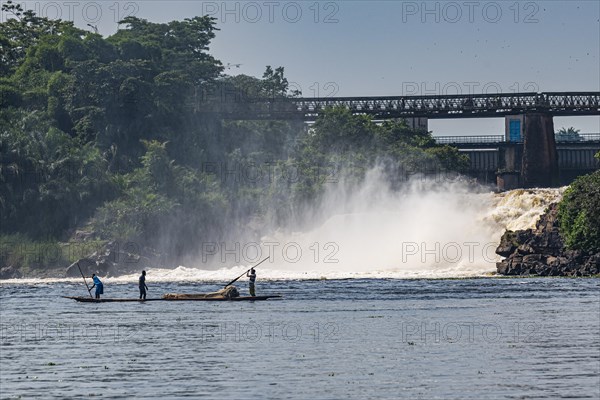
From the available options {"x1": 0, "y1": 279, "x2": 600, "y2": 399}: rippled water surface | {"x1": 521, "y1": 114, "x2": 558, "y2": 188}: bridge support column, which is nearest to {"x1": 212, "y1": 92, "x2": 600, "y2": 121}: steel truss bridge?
{"x1": 521, "y1": 114, "x2": 558, "y2": 188}: bridge support column

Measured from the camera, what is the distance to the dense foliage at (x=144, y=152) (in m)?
139

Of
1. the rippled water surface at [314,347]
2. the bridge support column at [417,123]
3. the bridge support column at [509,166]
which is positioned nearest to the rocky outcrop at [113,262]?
the bridge support column at [509,166]

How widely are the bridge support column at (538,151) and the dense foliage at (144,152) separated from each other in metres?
10.9

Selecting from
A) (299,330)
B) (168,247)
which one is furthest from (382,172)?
(299,330)

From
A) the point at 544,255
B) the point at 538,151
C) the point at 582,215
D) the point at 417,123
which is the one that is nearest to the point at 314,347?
the point at 582,215

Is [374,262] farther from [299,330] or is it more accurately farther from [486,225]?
[299,330]

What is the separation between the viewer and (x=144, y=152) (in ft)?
502

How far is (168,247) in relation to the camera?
138m

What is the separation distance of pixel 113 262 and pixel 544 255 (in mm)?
45175

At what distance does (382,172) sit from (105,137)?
104ft

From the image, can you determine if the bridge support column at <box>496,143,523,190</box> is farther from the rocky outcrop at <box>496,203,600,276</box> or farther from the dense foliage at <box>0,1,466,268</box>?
the rocky outcrop at <box>496,203,600,276</box>

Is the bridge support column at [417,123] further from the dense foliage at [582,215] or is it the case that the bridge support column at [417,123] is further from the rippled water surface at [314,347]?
the rippled water surface at [314,347]

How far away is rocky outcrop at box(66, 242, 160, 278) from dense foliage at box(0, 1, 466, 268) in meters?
3.13

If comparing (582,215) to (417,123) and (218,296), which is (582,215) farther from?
(417,123)
